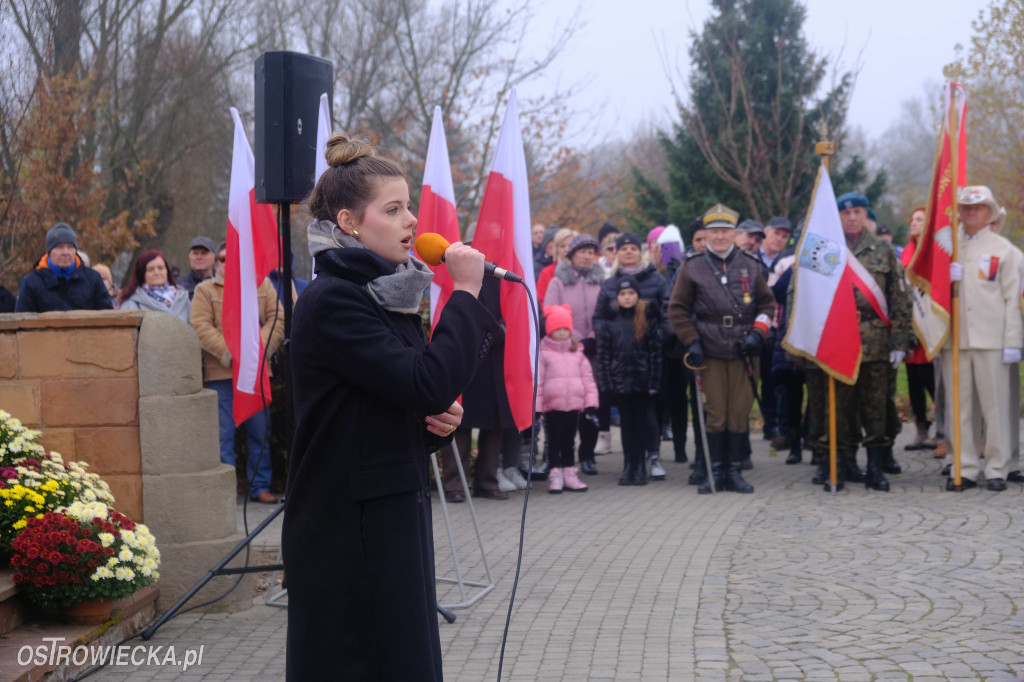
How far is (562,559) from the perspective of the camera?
24.1 feet

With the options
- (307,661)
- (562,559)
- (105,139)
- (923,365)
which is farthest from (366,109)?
(307,661)

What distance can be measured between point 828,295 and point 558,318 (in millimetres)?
2347

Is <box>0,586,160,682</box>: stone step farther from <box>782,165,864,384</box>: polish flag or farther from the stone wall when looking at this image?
<box>782,165,864,384</box>: polish flag

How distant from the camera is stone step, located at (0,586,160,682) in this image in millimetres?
4711

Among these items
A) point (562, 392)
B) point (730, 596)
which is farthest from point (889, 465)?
point (730, 596)

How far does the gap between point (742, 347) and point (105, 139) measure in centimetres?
1774

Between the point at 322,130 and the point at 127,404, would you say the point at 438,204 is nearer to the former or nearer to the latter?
the point at 322,130

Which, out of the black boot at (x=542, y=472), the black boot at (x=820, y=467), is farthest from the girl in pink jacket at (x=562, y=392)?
the black boot at (x=820, y=467)

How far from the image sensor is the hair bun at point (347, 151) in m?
3.12

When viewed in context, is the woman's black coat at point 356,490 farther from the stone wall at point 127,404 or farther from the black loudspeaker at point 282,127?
the stone wall at point 127,404

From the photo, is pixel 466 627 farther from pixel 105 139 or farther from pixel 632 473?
pixel 105 139

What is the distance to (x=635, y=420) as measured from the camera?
10.1 metres

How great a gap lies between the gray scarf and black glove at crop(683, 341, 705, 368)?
21.6 ft

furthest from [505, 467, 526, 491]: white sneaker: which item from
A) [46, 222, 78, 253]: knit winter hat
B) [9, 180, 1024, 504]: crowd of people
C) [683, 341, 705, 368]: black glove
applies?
[46, 222, 78, 253]: knit winter hat
